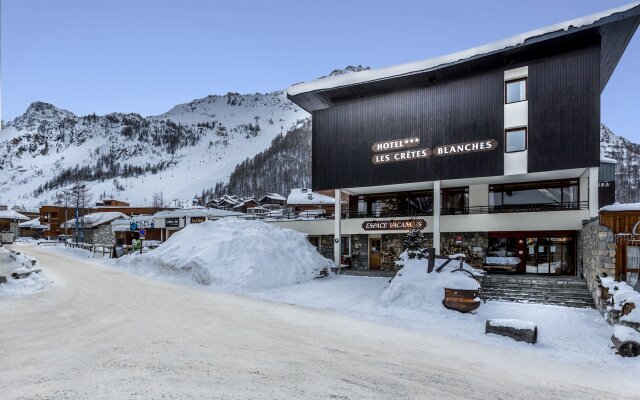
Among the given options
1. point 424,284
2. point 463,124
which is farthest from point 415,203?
point 424,284

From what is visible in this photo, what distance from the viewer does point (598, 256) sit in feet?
46.5

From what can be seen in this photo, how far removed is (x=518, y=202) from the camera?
23438 mm

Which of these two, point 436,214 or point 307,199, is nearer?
point 436,214

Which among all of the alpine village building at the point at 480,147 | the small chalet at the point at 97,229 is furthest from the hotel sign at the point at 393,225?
the small chalet at the point at 97,229

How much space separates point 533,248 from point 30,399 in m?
23.9

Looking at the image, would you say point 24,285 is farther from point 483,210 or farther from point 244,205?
point 244,205

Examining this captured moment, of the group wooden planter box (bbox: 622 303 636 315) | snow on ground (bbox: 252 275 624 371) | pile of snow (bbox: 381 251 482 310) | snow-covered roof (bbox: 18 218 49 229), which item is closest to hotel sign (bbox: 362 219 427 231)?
snow on ground (bbox: 252 275 624 371)

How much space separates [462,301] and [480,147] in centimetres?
1140

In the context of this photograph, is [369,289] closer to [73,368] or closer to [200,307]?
[200,307]

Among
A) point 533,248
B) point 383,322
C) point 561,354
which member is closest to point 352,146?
point 533,248

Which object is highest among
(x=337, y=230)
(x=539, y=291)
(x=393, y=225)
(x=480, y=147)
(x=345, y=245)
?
(x=480, y=147)

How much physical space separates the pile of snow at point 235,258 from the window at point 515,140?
514 inches

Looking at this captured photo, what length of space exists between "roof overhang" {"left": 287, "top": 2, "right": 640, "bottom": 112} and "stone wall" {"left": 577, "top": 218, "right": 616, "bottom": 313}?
10157 millimetres

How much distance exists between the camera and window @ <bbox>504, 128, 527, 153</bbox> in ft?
69.2
